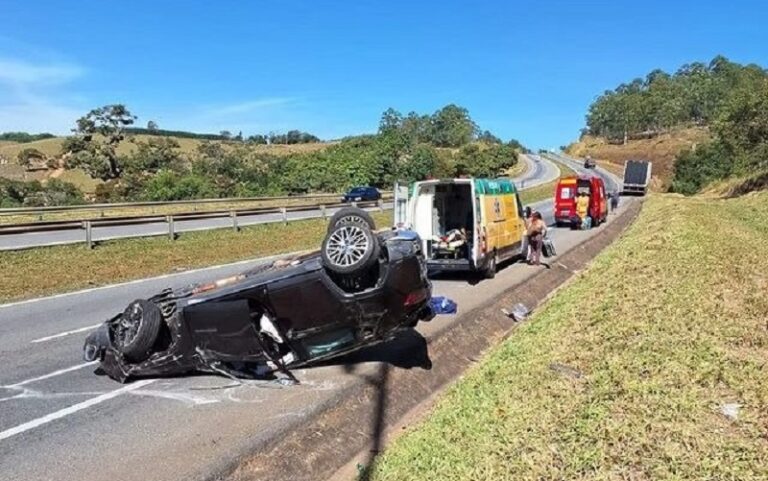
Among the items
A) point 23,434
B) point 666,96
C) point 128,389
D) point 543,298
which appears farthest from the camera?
point 666,96

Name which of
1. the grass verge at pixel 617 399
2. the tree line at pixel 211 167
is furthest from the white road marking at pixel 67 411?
the tree line at pixel 211 167

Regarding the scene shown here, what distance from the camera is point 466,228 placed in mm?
14859

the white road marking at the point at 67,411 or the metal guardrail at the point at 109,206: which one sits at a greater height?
the white road marking at the point at 67,411

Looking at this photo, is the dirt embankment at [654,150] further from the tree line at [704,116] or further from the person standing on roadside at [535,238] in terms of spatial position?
the person standing on roadside at [535,238]

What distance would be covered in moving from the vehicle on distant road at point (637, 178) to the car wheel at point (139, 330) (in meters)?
54.5

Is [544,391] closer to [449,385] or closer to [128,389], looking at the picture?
[449,385]

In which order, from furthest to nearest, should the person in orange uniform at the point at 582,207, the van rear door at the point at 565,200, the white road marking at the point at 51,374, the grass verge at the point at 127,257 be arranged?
the van rear door at the point at 565,200 → the person in orange uniform at the point at 582,207 → the grass verge at the point at 127,257 → the white road marking at the point at 51,374

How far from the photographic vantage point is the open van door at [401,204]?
1445 centimetres

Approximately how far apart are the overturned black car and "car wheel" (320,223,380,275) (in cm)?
1

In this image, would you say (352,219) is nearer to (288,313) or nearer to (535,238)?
(288,313)

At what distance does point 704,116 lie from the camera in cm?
13775

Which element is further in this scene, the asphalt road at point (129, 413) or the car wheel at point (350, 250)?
the car wheel at point (350, 250)

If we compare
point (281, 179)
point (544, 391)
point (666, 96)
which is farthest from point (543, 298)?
point (666, 96)

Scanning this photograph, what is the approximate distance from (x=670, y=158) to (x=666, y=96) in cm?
4559
